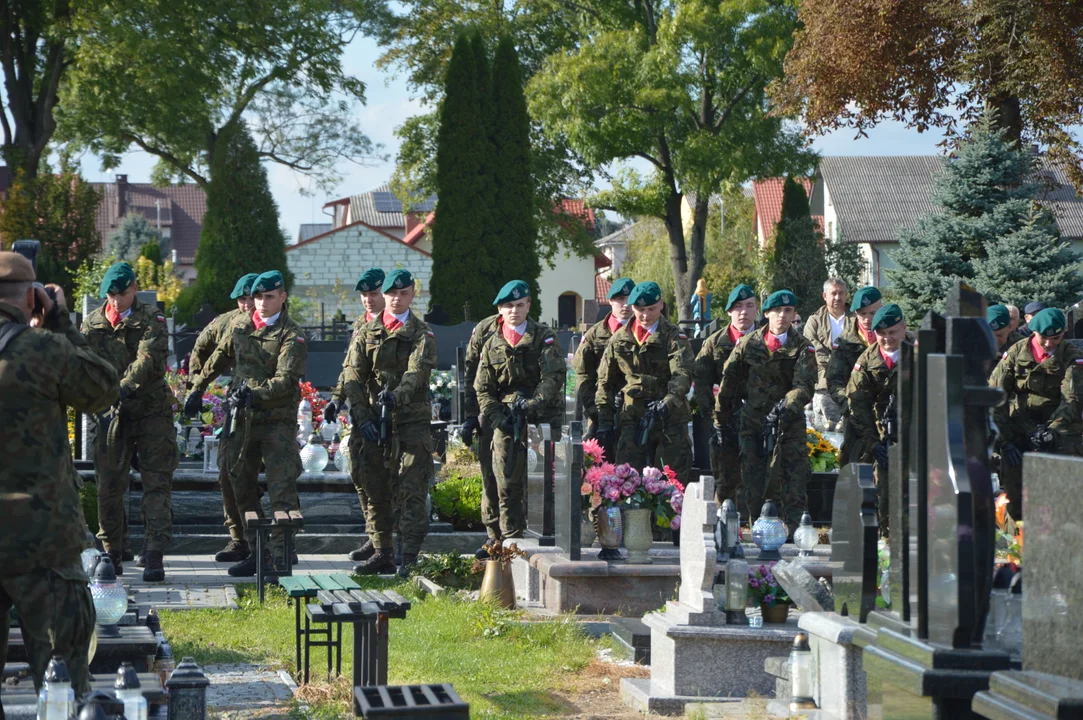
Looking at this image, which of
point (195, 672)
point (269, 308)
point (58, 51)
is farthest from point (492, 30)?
point (195, 672)

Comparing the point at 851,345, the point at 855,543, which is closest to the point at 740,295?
the point at 851,345

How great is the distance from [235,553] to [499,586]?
9.59ft

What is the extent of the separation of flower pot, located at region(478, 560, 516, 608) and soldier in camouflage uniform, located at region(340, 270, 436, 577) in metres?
1.51

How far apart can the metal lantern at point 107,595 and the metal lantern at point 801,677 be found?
10.8ft

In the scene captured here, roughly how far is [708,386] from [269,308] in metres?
4.01

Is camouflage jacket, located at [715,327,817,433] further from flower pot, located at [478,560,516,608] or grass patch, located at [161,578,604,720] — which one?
grass patch, located at [161,578,604,720]

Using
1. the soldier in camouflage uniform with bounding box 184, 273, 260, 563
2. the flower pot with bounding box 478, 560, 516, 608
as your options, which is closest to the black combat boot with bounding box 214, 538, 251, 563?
the soldier in camouflage uniform with bounding box 184, 273, 260, 563

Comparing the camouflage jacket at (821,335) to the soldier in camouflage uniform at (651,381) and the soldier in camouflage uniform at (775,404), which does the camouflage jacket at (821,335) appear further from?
the soldier in camouflage uniform at (651,381)

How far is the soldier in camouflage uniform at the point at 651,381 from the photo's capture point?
11758mm

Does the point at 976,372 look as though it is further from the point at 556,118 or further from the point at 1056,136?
the point at 556,118

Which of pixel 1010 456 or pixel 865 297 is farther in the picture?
pixel 865 297

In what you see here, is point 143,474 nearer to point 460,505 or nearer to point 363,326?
point 363,326

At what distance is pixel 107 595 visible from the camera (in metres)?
7.17

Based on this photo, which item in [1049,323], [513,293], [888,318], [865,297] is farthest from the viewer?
[865,297]
